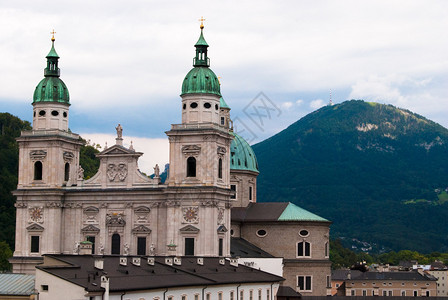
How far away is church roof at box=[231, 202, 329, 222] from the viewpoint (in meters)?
110

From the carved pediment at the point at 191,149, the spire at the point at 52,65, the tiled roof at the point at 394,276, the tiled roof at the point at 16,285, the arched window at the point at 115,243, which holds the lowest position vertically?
the tiled roof at the point at 16,285

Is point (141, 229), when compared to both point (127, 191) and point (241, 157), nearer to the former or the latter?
point (127, 191)

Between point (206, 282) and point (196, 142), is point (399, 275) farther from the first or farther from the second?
point (206, 282)

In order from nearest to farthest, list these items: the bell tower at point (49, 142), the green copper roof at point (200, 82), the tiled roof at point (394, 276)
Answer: the green copper roof at point (200, 82) < the bell tower at point (49, 142) < the tiled roof at point (394, 276)

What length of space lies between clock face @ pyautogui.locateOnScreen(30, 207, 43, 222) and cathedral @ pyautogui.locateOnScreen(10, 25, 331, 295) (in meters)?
0.11

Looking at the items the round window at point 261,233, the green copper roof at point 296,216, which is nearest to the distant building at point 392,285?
the green copper roof at point 296,216

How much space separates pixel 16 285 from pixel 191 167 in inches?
1406

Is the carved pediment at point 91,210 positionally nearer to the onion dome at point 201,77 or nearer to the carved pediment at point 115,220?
the carved pediment at point 115,220

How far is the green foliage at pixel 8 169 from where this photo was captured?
149 m

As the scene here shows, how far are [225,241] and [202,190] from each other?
21.0 feet

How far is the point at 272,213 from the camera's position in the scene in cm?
11169

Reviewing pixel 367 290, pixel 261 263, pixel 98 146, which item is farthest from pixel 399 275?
pixel 261 263

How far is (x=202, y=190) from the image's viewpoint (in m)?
93.4

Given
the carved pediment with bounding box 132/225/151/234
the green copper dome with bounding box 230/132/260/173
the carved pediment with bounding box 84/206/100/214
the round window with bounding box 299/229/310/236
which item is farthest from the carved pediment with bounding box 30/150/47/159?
the round window with bounding box 299/229/310/236
